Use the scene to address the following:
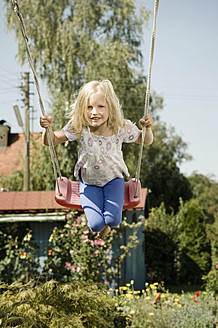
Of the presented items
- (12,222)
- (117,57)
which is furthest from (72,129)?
(117,57)

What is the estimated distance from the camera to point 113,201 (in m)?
3.19

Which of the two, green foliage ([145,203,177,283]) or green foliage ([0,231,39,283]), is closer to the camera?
green foliage ([0,231,39,283])

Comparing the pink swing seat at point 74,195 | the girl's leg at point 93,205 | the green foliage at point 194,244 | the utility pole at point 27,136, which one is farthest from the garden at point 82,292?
the utility pole at point 27,136

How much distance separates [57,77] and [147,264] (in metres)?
6.87

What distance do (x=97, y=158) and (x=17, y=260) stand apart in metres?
5.15

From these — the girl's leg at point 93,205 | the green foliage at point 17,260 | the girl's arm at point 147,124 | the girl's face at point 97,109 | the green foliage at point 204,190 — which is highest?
the girl's face at point 97,109

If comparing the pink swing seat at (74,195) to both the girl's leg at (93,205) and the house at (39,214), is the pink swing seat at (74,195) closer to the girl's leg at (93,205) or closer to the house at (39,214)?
the girl's leg at (93,205)

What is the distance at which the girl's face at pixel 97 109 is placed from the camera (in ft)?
10.4

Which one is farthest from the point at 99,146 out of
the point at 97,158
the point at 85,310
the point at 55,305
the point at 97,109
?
the point at 85,310

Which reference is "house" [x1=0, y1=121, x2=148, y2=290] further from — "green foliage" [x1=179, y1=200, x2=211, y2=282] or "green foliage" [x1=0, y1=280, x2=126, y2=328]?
"green foliage" [x1=179, y1=200, x2=211, y2=282]

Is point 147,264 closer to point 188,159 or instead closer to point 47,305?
point 47,305

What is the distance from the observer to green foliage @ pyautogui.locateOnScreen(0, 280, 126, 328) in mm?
Answer: 4328

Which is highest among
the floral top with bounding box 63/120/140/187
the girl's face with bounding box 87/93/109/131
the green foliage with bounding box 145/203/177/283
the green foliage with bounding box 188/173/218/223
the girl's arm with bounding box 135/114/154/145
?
the girl's face with bounding box 87/93/109/131

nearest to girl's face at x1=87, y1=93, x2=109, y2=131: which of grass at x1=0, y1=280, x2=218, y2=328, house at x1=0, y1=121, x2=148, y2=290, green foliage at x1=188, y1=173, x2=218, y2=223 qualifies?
grass at x1=0, y1=280, x2=218, y2=328
